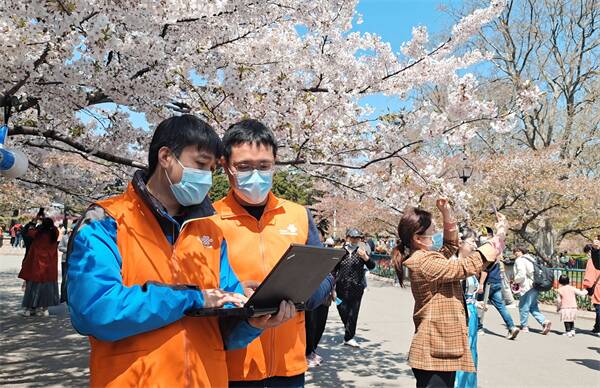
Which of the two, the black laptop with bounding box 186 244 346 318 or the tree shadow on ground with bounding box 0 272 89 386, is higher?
the black laptop with bounding box 186 244 346 318

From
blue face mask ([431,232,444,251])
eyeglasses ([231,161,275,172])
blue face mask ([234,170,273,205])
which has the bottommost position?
blue face mask ([431,232,444,251])

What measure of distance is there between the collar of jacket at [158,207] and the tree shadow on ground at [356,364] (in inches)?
173

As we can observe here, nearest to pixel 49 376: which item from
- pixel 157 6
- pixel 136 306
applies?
pixel 157 6

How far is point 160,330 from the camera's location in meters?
1.83

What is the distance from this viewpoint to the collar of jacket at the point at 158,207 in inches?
76.8

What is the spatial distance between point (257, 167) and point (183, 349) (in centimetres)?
109

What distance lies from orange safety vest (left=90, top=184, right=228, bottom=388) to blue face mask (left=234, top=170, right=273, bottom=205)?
2.01ft

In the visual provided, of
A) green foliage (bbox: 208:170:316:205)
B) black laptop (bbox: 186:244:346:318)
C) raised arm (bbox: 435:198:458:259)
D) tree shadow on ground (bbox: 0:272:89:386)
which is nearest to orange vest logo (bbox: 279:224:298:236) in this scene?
black laptop (bbox: 186:244:346:318)

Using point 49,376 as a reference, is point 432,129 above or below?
above

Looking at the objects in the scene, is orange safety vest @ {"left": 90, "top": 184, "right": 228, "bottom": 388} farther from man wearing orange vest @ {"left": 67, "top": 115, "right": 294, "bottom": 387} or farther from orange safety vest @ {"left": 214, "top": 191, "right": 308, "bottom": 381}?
orange safety vest @ {"left": 214, "top": 191, "right": 308, "bottom": 381}

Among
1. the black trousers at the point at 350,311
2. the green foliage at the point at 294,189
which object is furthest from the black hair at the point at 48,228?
the green foliage at the point at 294,189

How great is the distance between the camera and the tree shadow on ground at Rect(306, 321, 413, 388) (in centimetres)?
617

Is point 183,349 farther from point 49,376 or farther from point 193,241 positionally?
point 49,376

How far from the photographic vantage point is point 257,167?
2689 millimetres
